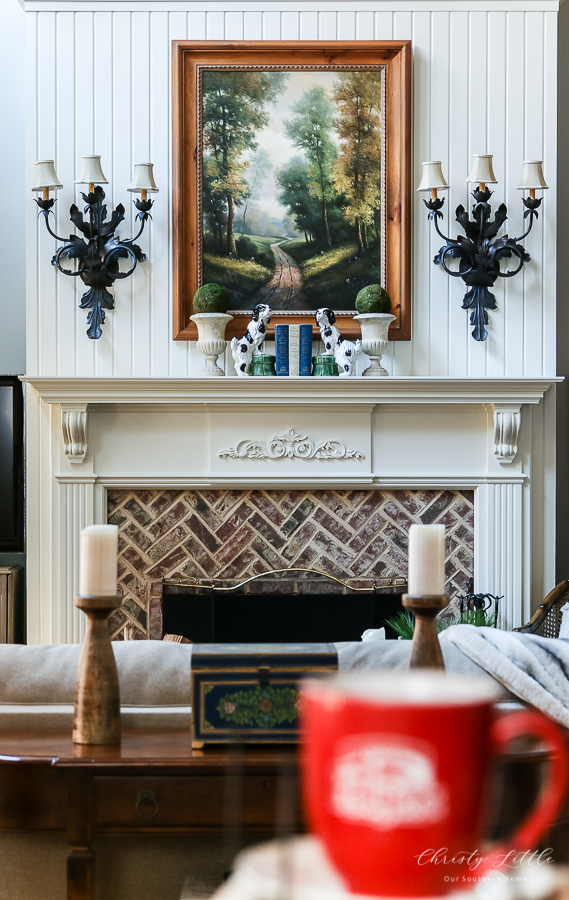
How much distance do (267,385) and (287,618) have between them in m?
1.05

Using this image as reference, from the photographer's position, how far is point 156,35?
3578 mm

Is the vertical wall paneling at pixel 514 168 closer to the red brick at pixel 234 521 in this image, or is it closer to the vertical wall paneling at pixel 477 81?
the vertical wall paneling at pixel 477 81

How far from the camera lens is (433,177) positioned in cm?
343

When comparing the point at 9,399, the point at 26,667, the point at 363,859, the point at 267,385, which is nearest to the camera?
the point at 363,859

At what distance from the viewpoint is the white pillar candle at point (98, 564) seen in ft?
3.34

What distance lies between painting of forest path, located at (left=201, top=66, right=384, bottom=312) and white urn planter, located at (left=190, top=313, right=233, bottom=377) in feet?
0.66

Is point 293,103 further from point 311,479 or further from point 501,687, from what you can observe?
point 501,687

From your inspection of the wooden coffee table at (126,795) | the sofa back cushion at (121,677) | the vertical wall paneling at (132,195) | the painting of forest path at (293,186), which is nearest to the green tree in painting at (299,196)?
the painting of forest path at (293,186)

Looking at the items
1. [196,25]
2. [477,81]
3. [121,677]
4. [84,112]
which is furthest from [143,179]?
[121,677]

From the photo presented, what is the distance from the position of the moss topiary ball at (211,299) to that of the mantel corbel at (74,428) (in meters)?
0.68

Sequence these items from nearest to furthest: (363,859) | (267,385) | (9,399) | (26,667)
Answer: (363,859)
(26,667)
(267,385)
(9,399)

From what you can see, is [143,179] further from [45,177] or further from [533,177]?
[533,177]

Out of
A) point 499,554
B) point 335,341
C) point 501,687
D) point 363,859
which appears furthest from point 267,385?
point 363,859

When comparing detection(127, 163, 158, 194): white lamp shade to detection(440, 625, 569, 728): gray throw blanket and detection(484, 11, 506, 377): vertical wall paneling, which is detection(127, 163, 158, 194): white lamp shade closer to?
detection(484, 11, 506, 377): vertical wall paneling
